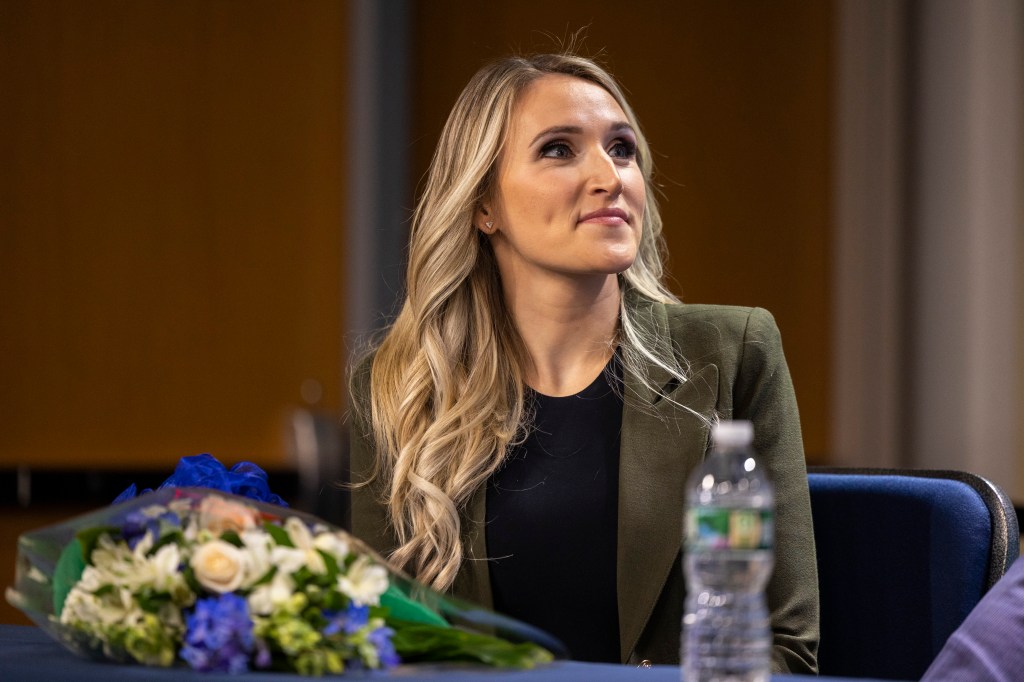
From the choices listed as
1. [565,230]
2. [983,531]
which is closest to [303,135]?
[565,230]

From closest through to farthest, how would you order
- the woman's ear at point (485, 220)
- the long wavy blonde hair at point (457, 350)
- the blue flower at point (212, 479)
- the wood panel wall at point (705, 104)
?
the blue flower at point (212, 479) < the long wavy blonde hair at point (457, 350) < the woman's ear at point (485, 220) < the wood panel wall at point (705, 104)

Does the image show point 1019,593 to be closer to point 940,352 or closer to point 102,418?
point 940,352

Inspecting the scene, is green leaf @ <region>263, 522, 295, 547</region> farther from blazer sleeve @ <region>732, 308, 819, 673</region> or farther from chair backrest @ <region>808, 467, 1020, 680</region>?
chair backrest @ <region>808, 467, 1020, 680</region>

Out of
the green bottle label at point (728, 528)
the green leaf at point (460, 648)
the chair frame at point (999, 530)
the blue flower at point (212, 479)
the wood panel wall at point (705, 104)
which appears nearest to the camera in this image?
the green bottle label at point (728, 528)

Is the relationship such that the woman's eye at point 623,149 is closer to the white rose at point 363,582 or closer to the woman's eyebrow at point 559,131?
the woman's eyebrow at point 559,131

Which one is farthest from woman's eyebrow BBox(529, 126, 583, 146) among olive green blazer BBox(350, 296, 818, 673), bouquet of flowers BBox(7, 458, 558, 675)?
bouquet of flowers BBox(7, 458, 558, 675)

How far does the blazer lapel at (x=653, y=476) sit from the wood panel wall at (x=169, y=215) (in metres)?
3.14

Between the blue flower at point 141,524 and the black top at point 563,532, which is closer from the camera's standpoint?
the blue flower at point 141,524

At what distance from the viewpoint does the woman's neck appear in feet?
7.12

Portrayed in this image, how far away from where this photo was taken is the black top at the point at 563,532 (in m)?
2.00

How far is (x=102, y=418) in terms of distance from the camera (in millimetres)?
5086

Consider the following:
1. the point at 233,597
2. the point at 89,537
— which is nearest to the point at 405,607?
the point at 233,597

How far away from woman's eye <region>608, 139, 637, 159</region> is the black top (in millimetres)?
405

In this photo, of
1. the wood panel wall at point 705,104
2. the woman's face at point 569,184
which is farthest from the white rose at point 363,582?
the wood panel wall at point 705,104
